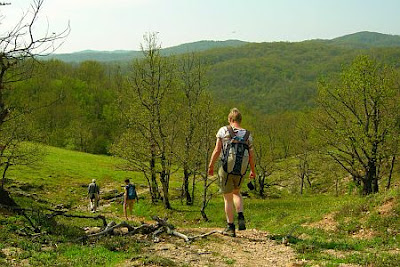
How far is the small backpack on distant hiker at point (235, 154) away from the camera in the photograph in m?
9.62

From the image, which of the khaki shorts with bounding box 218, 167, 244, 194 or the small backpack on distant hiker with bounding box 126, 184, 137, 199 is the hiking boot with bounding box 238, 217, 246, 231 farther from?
the small backpack on distant hiker with bounding box 126, 184, 137, 199

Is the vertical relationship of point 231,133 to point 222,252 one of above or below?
above

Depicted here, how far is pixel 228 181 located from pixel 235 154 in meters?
0.74

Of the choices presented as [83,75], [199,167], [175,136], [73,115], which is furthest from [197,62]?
[83,75]

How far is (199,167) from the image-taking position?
3155cm

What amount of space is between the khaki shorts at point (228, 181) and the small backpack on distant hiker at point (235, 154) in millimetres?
180

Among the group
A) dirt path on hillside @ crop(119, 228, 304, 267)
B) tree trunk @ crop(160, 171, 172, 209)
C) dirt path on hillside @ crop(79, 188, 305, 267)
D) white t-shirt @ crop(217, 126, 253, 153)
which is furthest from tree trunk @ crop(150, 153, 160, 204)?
white t-shirt @ crop(217, 126, 253, 153)

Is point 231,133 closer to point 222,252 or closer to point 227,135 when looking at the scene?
point 227,135

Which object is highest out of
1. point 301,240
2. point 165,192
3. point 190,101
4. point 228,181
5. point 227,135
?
point 190,101

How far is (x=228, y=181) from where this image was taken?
32.5ft

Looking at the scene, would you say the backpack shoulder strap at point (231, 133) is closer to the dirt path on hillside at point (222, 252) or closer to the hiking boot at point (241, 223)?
the hiking boot at point (241, 223)

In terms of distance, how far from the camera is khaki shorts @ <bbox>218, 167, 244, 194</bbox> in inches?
388

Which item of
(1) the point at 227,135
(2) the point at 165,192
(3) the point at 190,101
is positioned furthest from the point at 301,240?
(3) the point at 190,101

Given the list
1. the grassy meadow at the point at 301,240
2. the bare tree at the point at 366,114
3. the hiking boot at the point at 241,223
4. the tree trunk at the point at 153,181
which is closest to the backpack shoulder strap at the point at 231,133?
the hiking boot at the point at 241,223
